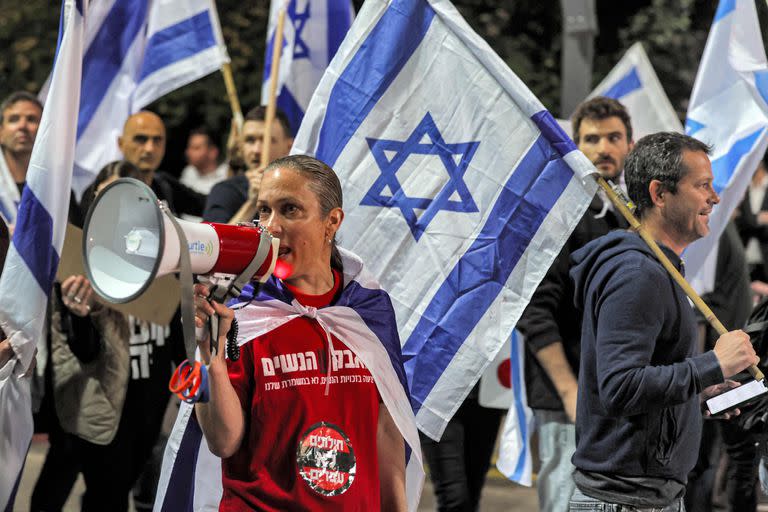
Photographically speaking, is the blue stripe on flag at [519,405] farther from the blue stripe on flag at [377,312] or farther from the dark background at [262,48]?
the dark background at [262,48]

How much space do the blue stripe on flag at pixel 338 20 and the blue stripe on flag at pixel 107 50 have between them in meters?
0.98

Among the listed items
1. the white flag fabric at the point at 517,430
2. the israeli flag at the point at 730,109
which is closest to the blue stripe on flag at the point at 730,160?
the israeli flag at the point at 730,109

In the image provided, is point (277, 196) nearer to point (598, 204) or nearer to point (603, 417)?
point (603, 417)

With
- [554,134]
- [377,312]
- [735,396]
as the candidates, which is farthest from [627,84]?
[377,312]

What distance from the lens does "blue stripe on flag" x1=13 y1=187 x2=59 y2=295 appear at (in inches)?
175

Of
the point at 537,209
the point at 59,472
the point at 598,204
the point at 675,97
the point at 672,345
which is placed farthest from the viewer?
the point at 675,97

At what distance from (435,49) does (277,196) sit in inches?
53.4

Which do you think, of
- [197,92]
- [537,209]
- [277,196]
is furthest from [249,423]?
[197,92]

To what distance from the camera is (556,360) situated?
5125 millimetres

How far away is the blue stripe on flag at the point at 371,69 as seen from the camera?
4641mm

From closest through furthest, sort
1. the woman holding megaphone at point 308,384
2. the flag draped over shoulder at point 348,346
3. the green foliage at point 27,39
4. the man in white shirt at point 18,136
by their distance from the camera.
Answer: the woman holding megaphone at point 308,384 < the flag draped over shoulder at point 348,346 < the man in white shirt at point 18,136 < the green foliage at point 27,39

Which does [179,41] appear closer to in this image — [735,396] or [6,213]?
[6,213]

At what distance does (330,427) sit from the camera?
3.41m

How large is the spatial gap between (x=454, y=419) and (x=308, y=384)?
2.62 m
